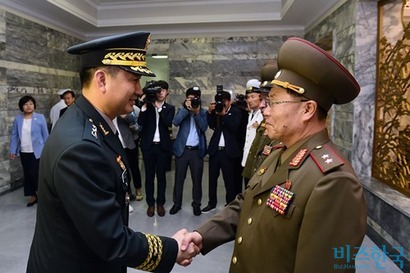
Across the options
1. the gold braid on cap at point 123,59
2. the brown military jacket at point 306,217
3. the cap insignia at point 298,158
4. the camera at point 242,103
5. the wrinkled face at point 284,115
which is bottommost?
the brown military jacket at point 306,217

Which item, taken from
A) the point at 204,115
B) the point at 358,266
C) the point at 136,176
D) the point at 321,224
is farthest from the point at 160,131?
the point at 321,224

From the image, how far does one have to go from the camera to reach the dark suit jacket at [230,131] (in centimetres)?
372

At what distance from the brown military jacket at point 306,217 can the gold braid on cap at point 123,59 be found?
0.65 meters

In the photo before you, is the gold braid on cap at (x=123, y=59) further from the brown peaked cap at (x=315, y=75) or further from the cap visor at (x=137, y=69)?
the brown peaked cap at (x=315, y=75)

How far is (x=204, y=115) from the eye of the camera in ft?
12.5

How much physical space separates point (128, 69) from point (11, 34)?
4.46 m

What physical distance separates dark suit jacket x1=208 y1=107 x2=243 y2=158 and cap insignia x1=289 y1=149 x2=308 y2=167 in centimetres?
262

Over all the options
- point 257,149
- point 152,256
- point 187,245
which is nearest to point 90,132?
point 152,256

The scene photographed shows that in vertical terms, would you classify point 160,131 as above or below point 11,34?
below

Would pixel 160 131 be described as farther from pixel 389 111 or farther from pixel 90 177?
pixel 90 177

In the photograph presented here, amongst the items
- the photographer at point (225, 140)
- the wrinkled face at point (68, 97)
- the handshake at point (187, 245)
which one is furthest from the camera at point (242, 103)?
the handshake at point (187, 245)

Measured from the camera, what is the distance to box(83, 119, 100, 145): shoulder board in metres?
1.02

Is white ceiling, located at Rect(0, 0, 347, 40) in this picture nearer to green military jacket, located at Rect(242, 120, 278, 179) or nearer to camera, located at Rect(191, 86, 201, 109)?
camera, located at Rect(191, 86, 201, 109)

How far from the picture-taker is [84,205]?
3.11 ft
